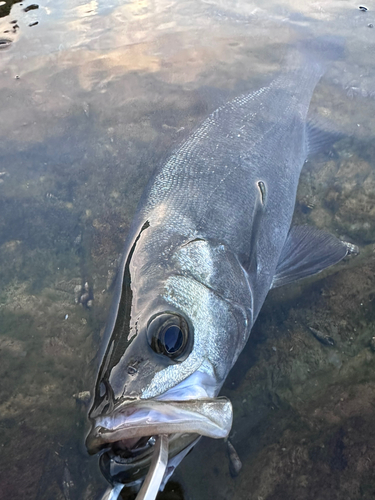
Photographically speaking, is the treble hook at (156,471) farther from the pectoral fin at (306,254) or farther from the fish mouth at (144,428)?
the pectoral fin at (306,254)

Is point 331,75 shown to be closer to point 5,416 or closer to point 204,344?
point 204,344

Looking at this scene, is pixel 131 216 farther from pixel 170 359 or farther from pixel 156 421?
pixel 156 421

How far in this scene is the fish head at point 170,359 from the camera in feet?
5.14

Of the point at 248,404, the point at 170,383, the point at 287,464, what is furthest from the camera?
the point at 248,404

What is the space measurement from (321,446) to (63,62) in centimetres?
477

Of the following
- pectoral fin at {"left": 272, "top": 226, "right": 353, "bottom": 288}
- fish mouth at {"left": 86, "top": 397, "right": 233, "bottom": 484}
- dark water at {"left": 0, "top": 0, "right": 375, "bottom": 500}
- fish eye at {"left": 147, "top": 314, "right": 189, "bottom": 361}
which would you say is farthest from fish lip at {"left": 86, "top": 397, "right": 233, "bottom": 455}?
pectoral fin at {"left": 272, "top": 226, "right": 353, "bottom": 288}

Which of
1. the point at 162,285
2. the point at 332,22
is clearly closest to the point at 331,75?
the point at 332,22

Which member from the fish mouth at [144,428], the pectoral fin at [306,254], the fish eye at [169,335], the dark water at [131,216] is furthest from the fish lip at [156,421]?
the pectoral fin at [306,254]

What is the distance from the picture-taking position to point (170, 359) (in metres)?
1.77

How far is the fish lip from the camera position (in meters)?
1.51

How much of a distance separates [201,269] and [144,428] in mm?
991

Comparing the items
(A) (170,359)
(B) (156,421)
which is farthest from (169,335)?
(B) (156,421)

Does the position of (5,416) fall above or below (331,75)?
below

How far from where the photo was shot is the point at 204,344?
1925mm
